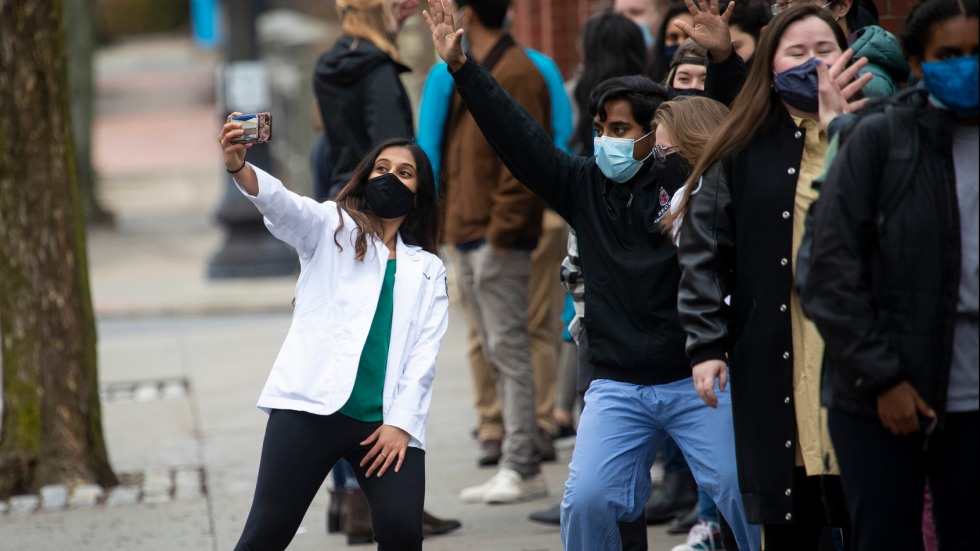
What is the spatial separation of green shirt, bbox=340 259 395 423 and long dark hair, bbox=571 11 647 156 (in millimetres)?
2080

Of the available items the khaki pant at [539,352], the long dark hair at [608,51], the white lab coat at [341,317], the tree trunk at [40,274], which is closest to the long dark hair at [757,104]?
the white lab coat at [341,317]

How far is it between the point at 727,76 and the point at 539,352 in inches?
118

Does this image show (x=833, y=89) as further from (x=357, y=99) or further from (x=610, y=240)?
(x=357, y=99)

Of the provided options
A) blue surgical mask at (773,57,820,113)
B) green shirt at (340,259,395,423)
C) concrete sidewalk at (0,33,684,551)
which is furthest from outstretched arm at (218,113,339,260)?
concrete sidewalk at (0,33,684,551)

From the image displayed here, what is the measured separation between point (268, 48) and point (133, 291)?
11486 mm

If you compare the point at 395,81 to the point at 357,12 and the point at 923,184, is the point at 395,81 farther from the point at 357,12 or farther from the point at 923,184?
the point at 923,184

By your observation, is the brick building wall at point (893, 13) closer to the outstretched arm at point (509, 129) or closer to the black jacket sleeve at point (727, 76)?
the black jacket sleeve at point (727, 76)

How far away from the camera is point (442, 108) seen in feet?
20.8

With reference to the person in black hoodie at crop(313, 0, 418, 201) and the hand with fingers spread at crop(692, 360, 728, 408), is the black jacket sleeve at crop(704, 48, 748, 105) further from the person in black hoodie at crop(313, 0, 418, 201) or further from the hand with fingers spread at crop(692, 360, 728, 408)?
the person in black hoodie at crop(313, 0, 418, 201)

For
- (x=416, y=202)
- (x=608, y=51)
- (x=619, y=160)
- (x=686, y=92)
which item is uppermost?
(x=608, y=51)

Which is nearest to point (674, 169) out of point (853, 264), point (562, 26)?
point (853, 264)

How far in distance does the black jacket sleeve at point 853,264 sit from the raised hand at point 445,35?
4.64 feet

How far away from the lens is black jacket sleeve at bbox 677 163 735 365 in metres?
3.56

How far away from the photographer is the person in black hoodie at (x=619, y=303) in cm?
395
